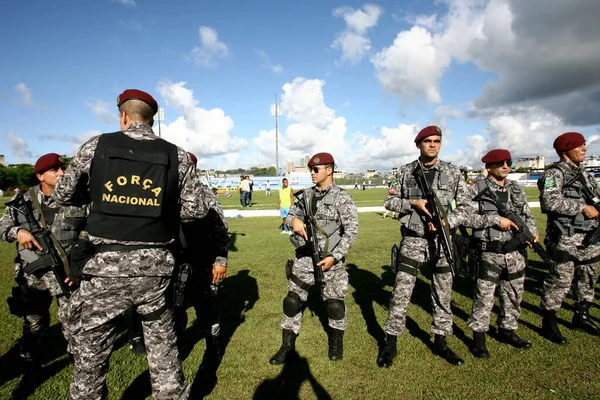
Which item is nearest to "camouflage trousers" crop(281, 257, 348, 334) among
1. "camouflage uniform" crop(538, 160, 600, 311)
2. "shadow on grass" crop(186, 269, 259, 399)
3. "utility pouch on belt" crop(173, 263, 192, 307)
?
"shadow on grass" crop(186, 269, 259, 399)

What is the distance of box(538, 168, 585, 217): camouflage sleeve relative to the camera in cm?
402

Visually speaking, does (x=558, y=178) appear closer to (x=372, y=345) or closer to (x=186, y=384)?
(x=372, y=345)

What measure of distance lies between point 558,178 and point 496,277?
1.64 m

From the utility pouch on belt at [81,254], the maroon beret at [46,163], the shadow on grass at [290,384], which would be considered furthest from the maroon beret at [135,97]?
the shadow on grass at [290,384]

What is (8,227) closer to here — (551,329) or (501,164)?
(501,164)

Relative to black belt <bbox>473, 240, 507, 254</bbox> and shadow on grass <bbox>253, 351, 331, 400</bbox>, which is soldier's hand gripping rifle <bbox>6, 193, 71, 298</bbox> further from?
black belt <bbox>473, 240, 507, 254</bbox>

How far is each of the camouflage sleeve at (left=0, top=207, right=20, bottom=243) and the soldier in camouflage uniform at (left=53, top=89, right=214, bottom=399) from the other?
1.54m

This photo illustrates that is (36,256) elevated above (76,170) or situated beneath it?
situated beneath

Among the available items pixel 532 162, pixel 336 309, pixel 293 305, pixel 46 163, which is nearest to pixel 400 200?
pixel 336 309

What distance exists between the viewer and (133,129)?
Answer: 2.30m

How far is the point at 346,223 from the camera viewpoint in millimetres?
3678

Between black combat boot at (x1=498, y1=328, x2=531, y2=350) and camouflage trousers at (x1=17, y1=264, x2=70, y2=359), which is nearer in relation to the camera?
camouflage trousers at (x1=17, y1=264, x2=70, y2=359)

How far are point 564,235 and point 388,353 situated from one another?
116 inches

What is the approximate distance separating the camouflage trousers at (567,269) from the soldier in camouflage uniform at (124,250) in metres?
4.71
